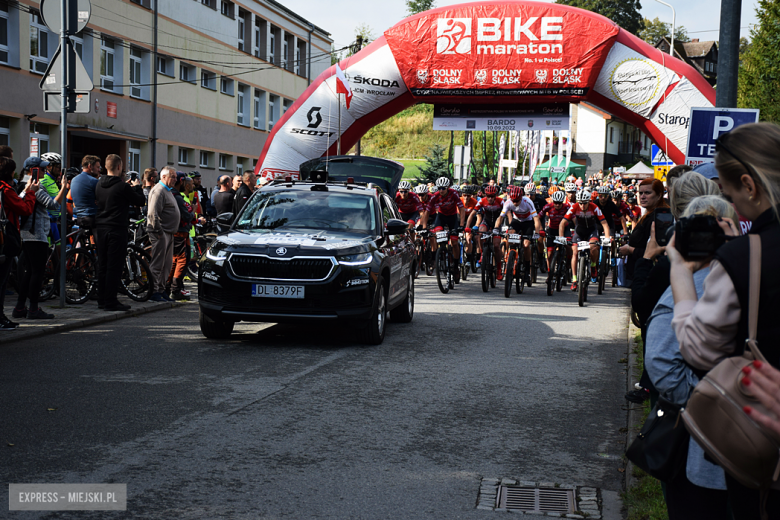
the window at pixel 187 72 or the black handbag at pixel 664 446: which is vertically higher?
the window at pixel 187 72

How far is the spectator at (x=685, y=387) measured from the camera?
260 centimetres

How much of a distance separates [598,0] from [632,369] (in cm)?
7992

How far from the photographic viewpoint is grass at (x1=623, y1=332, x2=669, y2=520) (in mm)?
4296

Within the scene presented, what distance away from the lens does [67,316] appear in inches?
436

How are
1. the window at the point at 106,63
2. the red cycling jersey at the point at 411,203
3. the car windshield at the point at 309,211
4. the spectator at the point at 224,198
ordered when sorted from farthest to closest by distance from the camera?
the window at the point at 106,63 → the red cycling jersey at the point at 411,203 → the spectator at the point at 224,198 → the car windshield at the point at 309,211

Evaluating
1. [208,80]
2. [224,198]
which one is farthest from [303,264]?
[208,80]

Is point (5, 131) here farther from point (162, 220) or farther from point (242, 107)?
point (242, 107)

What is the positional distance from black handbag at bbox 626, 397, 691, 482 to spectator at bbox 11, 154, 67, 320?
9.21m

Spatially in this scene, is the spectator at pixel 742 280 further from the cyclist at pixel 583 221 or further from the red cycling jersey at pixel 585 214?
the red cycling jersey at pixel 585 214

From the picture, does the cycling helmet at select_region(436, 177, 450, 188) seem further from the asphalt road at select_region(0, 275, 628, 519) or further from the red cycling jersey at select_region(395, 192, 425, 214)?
the asphalt road at select_region(0, 275, 628, 519)

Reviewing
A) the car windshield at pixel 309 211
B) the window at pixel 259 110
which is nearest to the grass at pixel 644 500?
the car windshield at pixel 309 211

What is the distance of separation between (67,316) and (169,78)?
88.0 feet

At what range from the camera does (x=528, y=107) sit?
72.5 ft

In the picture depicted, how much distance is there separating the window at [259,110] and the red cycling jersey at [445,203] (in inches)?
1185
